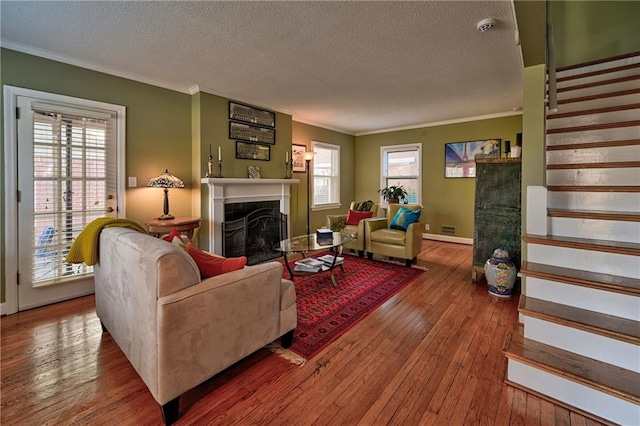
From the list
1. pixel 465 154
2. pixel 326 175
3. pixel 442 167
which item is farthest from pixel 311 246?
pixel 465 154

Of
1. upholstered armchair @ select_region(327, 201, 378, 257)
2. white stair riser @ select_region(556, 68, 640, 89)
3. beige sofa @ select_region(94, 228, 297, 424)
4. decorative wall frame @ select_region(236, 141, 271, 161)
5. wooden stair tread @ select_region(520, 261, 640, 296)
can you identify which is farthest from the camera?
upholstered armchair @ select_region(327, 201, 378, 257)

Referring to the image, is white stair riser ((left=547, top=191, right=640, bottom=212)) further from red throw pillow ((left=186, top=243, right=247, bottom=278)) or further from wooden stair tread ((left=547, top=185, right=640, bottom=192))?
red throw pillow ((left=186, top=243, right=247, bottom=278))

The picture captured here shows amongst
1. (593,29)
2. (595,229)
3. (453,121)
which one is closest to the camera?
(595,229)

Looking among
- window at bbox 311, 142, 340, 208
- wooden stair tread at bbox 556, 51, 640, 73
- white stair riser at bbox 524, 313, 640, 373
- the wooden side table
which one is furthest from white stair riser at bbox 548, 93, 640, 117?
the wooden side table

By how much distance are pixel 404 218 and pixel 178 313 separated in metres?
3.50

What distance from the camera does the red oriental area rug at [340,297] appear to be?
7.17 ft

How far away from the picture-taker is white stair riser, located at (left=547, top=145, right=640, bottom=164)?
7.39 ft

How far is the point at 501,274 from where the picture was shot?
9.54 ft

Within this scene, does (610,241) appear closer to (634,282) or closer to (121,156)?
(634,282)

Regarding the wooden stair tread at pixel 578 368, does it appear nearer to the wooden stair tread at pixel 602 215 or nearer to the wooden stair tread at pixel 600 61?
the wooden stair tread at pixel 602 215

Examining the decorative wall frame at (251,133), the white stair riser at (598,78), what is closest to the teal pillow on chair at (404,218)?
the white stair riser at (598,78)

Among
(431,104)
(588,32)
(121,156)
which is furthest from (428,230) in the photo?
(121,156)

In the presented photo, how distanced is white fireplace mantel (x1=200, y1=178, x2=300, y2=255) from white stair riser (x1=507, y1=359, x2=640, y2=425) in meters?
3.43

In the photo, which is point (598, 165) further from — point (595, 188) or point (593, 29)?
point (593, 29)
